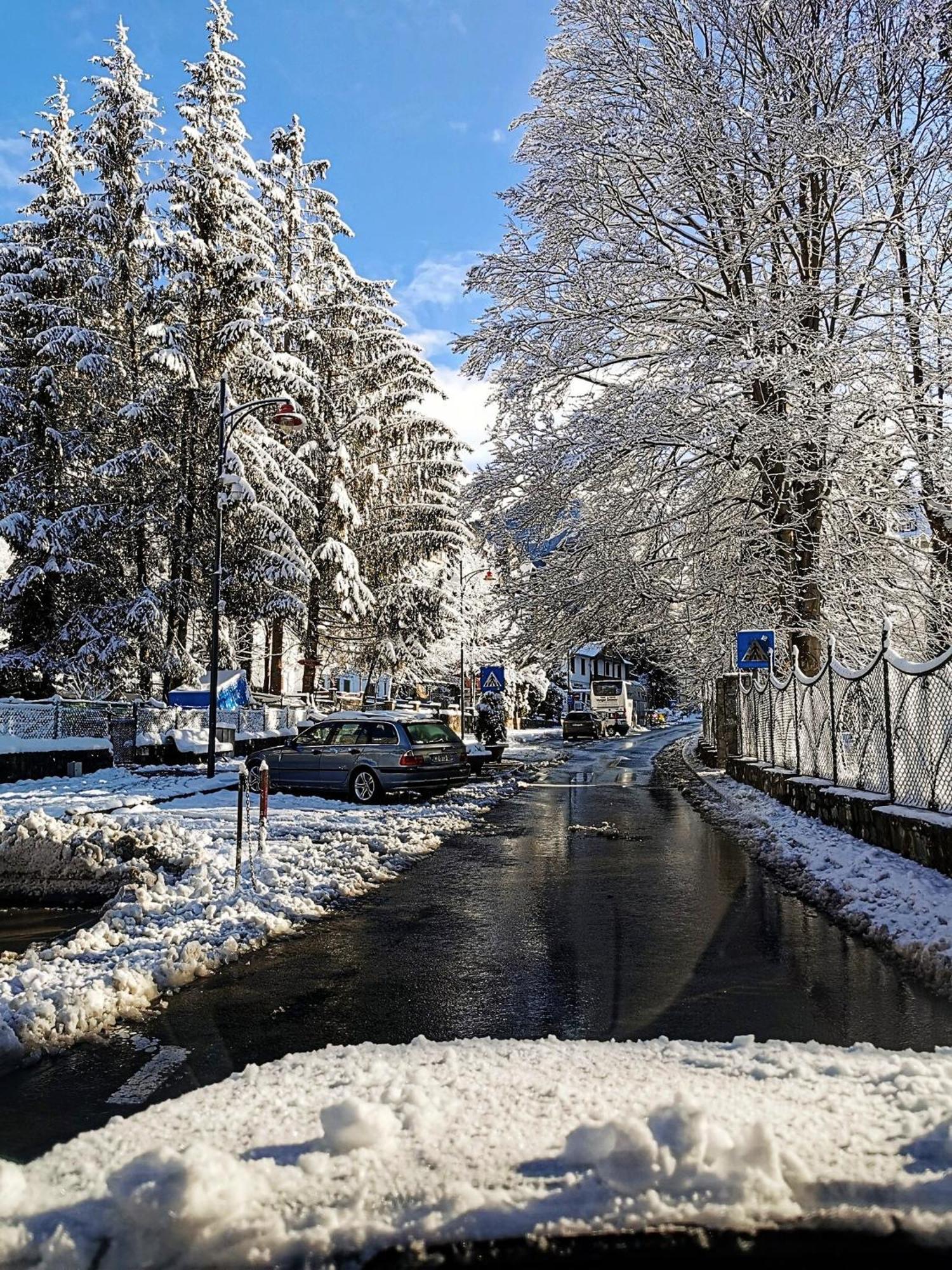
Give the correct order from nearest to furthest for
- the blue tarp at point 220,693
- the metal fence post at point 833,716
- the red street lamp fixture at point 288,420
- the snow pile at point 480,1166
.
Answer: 1. the snow pile at point 480,1166
2. the metal fence post at point 833,716
3. the red street lamp fixture at point 288,420
4. the blue tarp at point 220,693

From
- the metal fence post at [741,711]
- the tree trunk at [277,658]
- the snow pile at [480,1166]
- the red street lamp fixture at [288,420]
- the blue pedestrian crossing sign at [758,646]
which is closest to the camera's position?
the snow pile at [480,1166]

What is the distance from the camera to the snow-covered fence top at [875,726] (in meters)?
10.3

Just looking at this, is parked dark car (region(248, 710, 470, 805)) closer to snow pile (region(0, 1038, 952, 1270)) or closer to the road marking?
the road marking

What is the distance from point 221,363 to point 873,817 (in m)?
29.5

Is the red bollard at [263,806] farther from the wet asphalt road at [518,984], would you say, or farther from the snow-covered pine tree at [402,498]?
the snow-covered pine tree at [402,498]

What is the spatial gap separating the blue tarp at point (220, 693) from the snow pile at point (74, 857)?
19413 millimetres

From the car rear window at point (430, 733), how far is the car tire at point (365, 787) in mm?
1069

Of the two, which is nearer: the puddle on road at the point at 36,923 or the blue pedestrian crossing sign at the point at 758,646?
the puddle on road at the point at 36,923

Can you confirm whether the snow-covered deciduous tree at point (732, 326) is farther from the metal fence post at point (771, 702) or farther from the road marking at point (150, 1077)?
the road marking at point (150, 1077)

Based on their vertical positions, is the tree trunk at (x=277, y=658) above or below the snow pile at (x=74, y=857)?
above

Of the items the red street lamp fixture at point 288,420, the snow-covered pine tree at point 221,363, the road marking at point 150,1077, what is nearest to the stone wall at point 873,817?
the road marking at point 150,1077

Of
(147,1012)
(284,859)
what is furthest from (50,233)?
(147,1012)

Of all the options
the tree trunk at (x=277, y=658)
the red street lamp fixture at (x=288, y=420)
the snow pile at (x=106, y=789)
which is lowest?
the snow pile at (x=106, y=789)

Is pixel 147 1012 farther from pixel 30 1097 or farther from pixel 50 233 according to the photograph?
pixel 50 233
